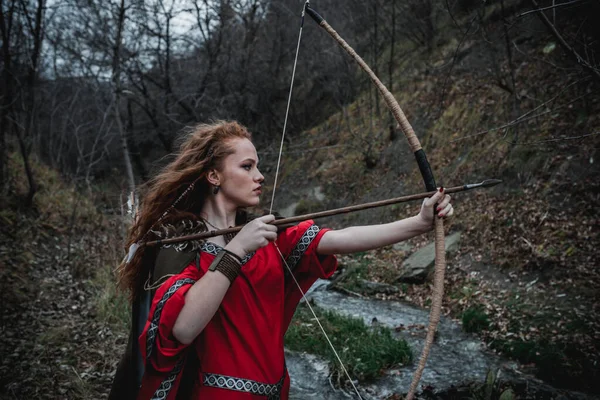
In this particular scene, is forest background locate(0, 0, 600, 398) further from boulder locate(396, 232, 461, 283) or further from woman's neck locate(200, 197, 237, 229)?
woman's neck locate(200, 197, 237, 229)

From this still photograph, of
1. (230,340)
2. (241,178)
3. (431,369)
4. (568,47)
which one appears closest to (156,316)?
(230,340)

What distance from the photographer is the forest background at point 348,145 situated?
447 cm

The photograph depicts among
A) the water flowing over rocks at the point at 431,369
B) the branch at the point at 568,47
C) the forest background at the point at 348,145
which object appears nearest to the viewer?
the branch at the point at 568,47

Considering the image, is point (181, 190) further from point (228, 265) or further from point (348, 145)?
point (348, 145)

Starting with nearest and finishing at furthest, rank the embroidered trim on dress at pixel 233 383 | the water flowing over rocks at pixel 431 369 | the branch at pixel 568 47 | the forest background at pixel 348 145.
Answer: the embroidered trim on dress at pixel 233 383, the branch at pixel 568 47, the water flowing over rocks at pixel 431 369, the forest background at pixel 348 145

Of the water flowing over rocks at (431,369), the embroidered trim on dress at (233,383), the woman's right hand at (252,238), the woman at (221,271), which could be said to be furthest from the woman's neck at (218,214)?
the water flowing over rocks at (431,369)

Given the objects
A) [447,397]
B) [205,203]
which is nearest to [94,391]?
[205,203]

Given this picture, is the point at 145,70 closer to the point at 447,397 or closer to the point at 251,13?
the point at 251,13

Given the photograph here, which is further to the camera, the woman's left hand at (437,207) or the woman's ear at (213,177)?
the woman's ear at (213,177)

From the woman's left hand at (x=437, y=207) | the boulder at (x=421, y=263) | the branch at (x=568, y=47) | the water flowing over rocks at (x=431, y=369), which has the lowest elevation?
the water flowing over rocks at (x=431, y=369)

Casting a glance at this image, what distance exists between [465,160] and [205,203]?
297 inches

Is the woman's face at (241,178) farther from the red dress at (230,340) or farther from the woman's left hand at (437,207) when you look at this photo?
the woman's left hand at (437,207)

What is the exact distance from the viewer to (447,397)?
3506 mm

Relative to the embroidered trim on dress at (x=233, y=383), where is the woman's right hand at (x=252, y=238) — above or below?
above
